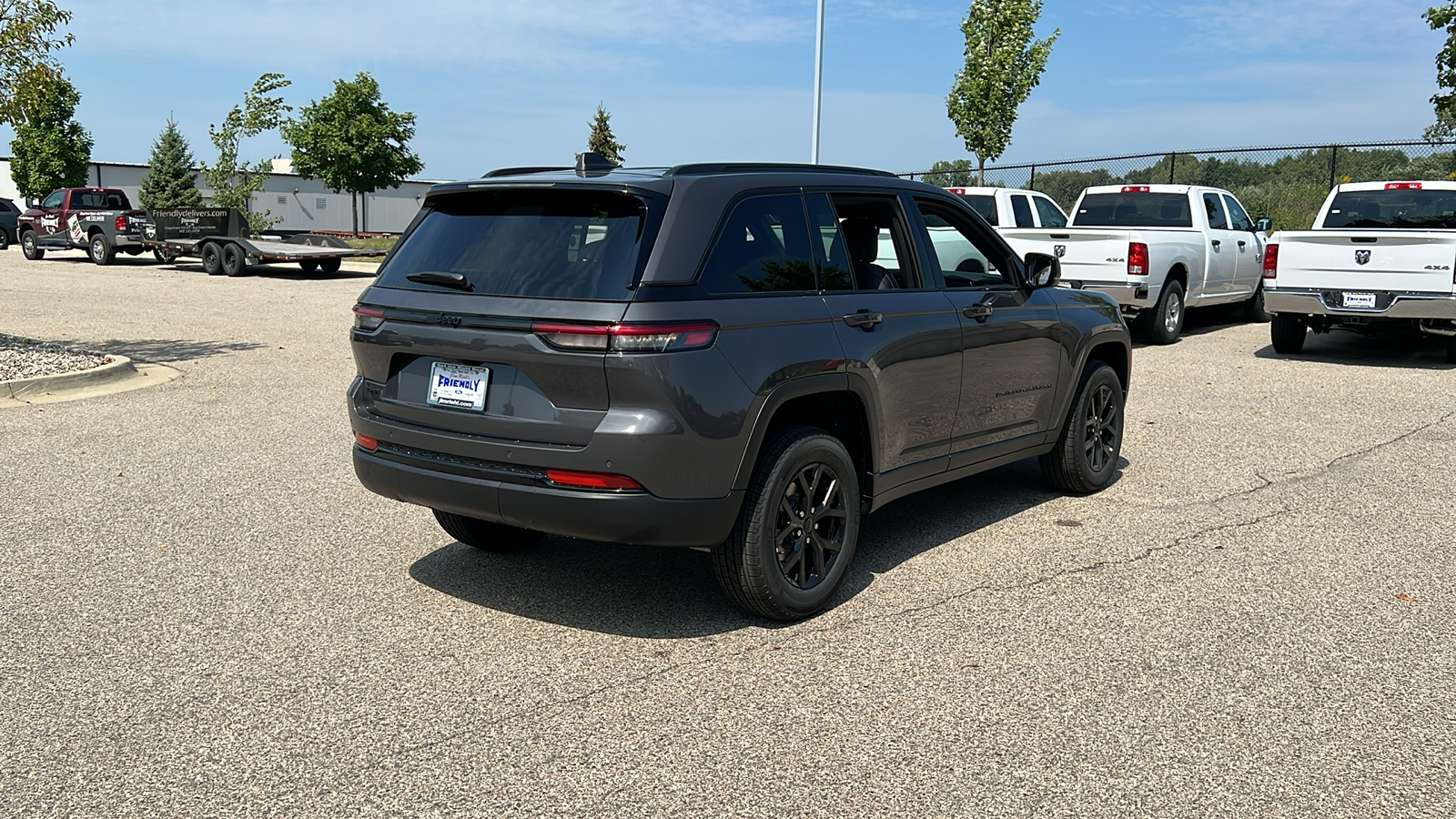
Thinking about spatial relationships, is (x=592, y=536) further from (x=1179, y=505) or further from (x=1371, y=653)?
(x=1179, y=505)

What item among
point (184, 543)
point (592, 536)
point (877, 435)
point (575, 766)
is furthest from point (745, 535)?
point (184, 543)

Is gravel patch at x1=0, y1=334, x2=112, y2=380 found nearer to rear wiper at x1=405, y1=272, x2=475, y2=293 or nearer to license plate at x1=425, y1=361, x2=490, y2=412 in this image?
rear wiper at x1=405, y1=272, x2=475, y2=293

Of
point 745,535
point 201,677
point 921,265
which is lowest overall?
point 201,677

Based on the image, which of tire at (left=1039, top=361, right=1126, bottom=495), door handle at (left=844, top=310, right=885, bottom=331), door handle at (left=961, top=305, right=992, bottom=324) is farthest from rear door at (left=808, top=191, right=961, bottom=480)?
A: tire at (left=1039, top=361, right=1126, bottom=495)

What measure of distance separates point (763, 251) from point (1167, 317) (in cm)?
1140

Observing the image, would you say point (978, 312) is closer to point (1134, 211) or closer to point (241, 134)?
point (1134, 211)

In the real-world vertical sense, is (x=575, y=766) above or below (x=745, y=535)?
below

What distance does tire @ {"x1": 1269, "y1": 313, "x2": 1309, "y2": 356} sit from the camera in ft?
46.2

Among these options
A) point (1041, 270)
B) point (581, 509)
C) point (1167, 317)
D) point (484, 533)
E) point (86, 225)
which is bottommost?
point (484, 533)

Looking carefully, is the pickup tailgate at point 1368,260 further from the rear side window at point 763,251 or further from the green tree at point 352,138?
the green tree at point 352,138

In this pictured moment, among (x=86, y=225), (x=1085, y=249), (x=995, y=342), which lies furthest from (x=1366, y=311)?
(x=86, y=225)

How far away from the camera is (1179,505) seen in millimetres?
6980

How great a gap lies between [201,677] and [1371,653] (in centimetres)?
427

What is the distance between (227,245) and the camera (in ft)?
87.5
